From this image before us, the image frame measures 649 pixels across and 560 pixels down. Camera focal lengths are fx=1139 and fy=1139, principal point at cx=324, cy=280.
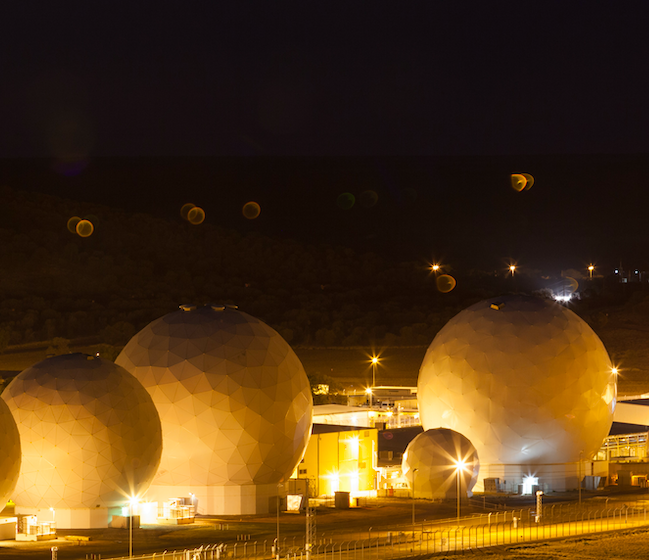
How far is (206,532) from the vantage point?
3791cm

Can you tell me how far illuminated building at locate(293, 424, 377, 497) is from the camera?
49.2 metres

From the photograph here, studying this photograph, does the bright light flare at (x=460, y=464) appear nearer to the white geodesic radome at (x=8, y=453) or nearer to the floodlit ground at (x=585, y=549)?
the floodlit ground at (x=585, y=549)

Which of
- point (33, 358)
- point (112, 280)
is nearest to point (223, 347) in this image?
point (33, 358)

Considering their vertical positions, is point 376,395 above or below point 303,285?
below

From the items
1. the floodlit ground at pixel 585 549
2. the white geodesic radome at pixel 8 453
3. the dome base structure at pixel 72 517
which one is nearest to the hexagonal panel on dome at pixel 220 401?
the dome base structure at pixel 72 517

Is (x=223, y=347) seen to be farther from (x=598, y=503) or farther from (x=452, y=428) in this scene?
(x=598, y=503)

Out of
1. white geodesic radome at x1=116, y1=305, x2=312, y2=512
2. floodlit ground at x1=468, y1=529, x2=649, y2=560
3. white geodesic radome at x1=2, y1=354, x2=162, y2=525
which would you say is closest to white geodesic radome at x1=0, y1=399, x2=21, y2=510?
white geodesic radome at x1=2, y1=354, x2=162, y2=525

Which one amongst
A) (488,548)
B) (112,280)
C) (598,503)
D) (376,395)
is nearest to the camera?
(488,548)

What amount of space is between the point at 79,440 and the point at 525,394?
2168 centimetres

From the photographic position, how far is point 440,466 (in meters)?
46.9

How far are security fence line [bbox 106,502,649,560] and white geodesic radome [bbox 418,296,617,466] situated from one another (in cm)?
573

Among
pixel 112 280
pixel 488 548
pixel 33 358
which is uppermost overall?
pixel 112 280

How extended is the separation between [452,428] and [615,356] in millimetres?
66941

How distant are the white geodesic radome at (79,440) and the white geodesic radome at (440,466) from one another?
12915 millimetres
